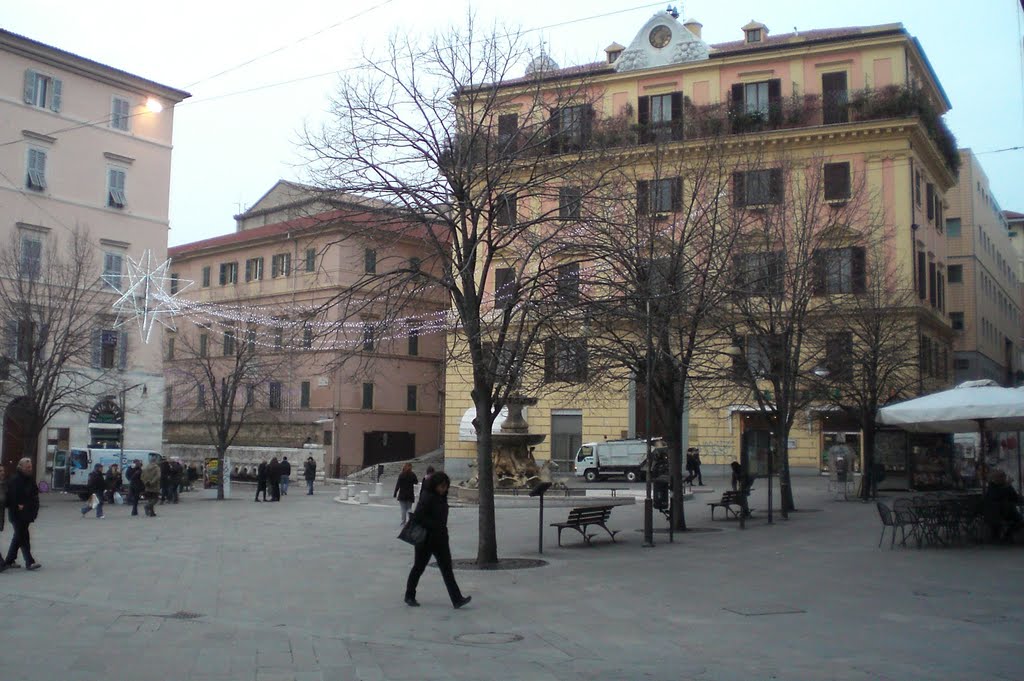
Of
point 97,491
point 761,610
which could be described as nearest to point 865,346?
point 761,610

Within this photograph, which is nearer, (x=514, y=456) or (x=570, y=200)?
(x=570, y=200)

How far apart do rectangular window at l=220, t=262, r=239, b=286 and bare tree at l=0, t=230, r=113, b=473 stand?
2104 centimetres

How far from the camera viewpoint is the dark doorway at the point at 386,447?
A: 200 feet

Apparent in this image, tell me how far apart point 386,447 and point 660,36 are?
95.5 feet

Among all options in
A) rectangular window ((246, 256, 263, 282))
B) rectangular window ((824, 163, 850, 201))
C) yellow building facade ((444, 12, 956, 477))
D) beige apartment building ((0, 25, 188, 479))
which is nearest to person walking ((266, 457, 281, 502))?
beige apartment building ((0, 25, 188, 479))

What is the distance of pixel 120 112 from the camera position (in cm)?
4556

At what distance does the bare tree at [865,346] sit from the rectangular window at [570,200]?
37.8 feet

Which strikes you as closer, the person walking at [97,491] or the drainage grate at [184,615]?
the drainage grate at [184,615]

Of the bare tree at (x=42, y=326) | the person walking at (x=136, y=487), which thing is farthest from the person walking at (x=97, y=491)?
the bare tree at (x=42, y=326)

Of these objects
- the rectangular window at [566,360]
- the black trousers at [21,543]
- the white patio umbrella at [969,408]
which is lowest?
the black trousers at [21,543]

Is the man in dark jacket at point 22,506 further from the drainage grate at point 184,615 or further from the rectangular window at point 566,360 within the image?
the rectangular window at point 566,360

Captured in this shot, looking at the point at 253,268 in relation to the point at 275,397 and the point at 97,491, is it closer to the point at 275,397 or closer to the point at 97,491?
the point at 275,397

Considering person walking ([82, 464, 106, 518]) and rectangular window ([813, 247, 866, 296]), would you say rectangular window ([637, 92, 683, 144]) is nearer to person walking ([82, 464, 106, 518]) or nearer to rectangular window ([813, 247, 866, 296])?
rectangular window ([813, 247, 866, 296])

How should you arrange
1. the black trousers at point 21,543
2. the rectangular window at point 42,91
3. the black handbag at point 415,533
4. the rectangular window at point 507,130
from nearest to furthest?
1. the black handbag at point 415,533
2. the black trousers at point 21,543
3. the rectangular window at point 507,130
4. the rectangular window at point 42,91
